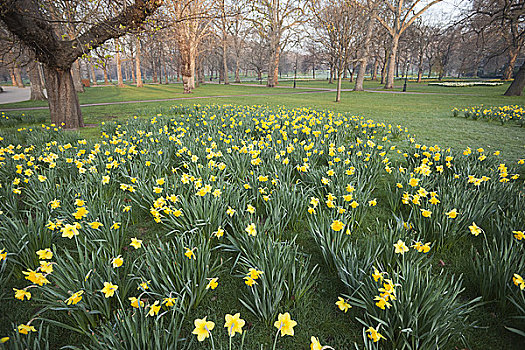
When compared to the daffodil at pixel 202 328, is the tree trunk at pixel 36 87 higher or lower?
higher

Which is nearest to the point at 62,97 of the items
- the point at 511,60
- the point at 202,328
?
the point at 202,328

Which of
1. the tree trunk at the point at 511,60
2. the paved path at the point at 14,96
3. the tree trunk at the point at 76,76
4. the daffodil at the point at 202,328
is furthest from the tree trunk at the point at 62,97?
the tree trunk at the point at 511,60

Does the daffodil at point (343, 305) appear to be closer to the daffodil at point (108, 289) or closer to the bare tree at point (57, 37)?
the daffodil at point (108, 289)

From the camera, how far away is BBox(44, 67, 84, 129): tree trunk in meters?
7.11

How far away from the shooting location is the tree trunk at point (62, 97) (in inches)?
280

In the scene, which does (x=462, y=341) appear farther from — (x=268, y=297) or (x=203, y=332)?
(x=203, y=332)

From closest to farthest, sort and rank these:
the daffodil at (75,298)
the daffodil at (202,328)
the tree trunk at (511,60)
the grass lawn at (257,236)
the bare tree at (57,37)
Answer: the daffodil at (202,328) → the daffodil at (75,298) → the grass lawn at (257,236) → the bare tree at (57,37) → the tree trunk at (511,60)

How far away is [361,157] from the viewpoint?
3.90 m

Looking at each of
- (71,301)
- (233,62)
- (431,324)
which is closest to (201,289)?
(71,301)

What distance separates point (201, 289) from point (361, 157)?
3070mm

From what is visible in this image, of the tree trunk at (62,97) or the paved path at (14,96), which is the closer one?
the tree trunk at (62,97)

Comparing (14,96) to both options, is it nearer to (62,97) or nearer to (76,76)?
(76,76)

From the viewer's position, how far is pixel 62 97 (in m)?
7.36

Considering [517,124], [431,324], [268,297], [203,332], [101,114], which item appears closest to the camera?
[203,332]
